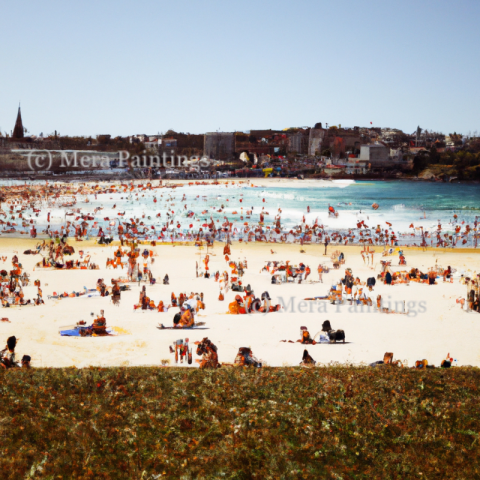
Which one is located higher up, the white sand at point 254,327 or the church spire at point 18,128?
the church spire at point 18,128

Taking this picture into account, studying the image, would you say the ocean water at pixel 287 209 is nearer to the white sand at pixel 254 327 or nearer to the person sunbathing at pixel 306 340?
the white sand at pixel 254 327

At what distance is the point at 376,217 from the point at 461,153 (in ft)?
209

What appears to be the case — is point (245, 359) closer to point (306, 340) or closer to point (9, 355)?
point (306, 340)

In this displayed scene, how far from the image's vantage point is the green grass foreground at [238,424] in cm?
428

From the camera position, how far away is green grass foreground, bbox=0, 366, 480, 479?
428cm

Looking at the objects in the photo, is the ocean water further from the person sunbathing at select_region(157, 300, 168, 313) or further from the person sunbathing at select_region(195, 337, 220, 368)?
the person sunbathing at select_region(195, 337, 220, 368)

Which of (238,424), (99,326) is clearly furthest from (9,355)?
(238,424)

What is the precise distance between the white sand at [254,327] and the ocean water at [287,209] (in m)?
17.0

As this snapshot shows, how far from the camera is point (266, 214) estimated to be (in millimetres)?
39094

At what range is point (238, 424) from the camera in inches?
195

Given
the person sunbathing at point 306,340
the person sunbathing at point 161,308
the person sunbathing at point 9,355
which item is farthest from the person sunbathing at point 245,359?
the person sunbathing at point 161,308

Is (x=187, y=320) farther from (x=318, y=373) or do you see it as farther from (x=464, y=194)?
(x=464, y=194)

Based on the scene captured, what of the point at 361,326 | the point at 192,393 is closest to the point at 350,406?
the point at 192,393

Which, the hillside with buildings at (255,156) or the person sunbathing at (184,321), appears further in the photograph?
the hillside with buildings at (255,156)
